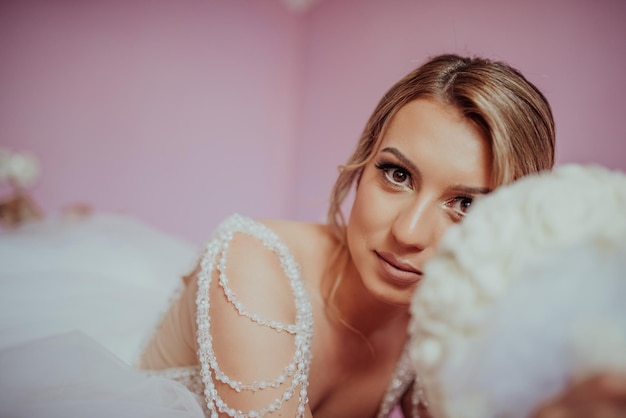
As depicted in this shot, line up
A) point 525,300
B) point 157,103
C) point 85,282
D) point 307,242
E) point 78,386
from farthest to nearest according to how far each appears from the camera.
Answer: point 157,103 → point 85,282 → point 307,242 → point 78,386 → point 525,300

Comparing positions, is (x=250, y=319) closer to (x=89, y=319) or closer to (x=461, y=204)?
(x=461, y=204)

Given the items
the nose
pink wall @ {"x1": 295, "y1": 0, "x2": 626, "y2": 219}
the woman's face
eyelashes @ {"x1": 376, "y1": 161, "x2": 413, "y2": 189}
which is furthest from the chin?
pink wall @ {"x1": 295, "y1": 0, "x2": 626, "y2": 219}

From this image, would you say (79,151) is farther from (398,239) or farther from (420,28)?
(398,239)

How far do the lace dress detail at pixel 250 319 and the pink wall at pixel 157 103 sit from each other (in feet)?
6.30

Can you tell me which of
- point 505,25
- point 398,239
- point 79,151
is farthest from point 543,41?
point 79,151

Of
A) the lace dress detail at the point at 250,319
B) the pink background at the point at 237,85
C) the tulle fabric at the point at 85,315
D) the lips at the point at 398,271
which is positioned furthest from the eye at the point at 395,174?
the pink background at the point at 237,85

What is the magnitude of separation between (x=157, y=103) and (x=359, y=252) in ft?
7.52

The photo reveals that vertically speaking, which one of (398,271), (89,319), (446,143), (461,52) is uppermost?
(461,52)

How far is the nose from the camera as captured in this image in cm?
83

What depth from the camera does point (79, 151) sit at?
2555 mm

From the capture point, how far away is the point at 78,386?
0.81 m

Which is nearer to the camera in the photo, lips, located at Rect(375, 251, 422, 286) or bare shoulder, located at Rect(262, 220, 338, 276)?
lips, located at Rect(375, 251, 422, 286)

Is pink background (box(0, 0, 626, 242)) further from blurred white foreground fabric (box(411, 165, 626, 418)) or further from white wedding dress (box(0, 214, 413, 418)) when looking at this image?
blurred white foreground fabric (box(411, 165, 626, 418))

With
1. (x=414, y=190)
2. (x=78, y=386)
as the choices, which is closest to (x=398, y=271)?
(x=414, y=190)
